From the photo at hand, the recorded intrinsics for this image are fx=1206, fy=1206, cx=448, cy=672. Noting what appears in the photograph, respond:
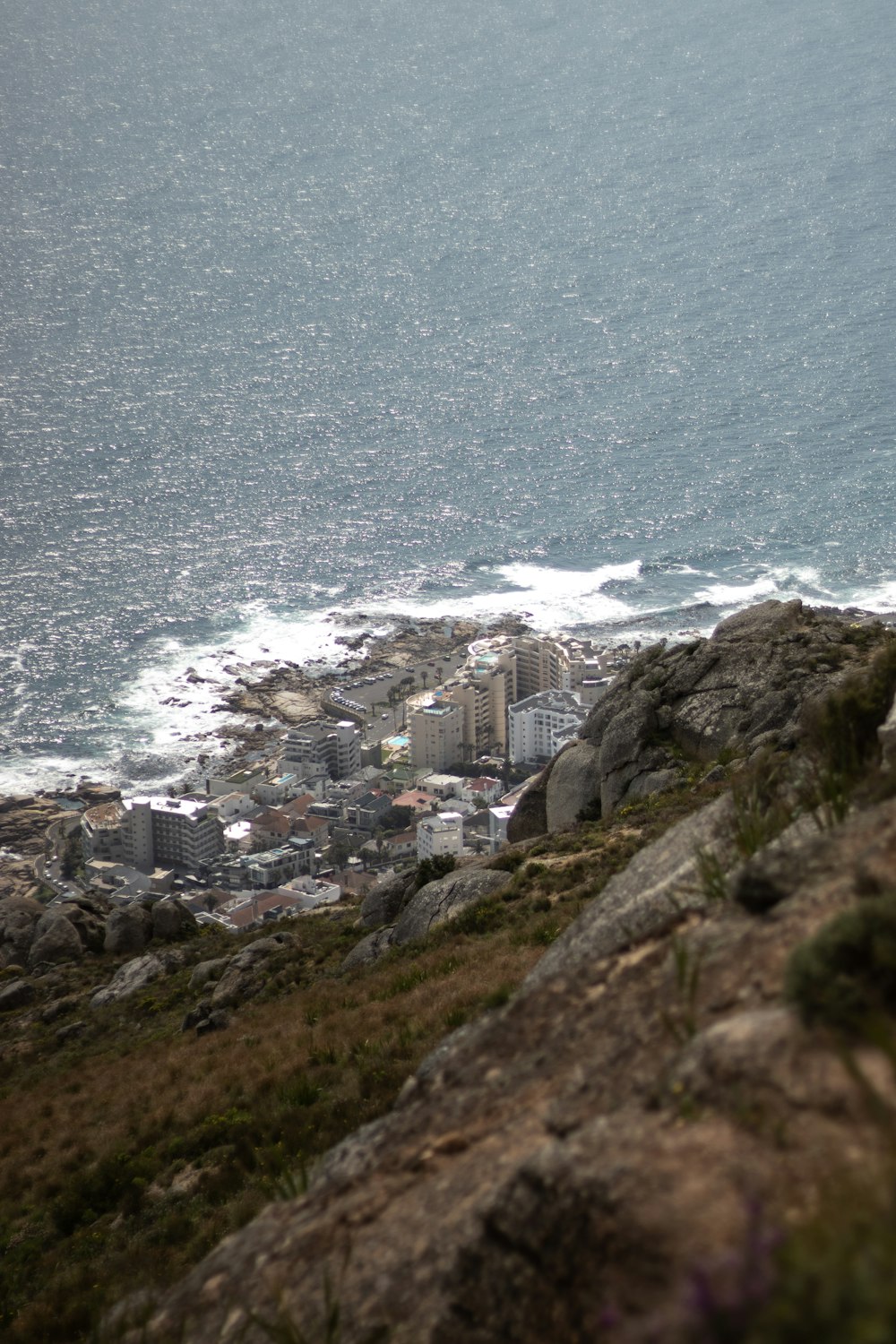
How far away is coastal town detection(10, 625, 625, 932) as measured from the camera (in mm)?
63469

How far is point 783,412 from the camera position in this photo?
135125 mm

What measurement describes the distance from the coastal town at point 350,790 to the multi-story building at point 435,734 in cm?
9

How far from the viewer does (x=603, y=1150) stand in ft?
20.1

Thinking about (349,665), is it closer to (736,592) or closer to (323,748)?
(323,748)

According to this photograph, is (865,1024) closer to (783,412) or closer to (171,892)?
(171,892)

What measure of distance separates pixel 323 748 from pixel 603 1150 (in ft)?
239

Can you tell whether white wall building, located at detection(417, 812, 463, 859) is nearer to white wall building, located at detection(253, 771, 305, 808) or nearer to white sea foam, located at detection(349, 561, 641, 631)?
white wall building, located at detection(253, 771, 305, 808)

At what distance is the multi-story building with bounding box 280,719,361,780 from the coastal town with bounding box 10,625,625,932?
10 centimetres

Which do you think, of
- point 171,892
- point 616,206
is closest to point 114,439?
point 171,892

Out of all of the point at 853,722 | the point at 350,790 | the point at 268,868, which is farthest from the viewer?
the point at 350,790

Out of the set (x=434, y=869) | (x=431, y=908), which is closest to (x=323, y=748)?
(x=434, y=869)

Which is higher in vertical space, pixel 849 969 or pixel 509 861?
pixel 849 969

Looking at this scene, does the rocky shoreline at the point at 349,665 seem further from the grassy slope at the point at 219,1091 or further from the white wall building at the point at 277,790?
the grassy slope at the point at 219,1091

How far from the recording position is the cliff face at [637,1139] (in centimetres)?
522
